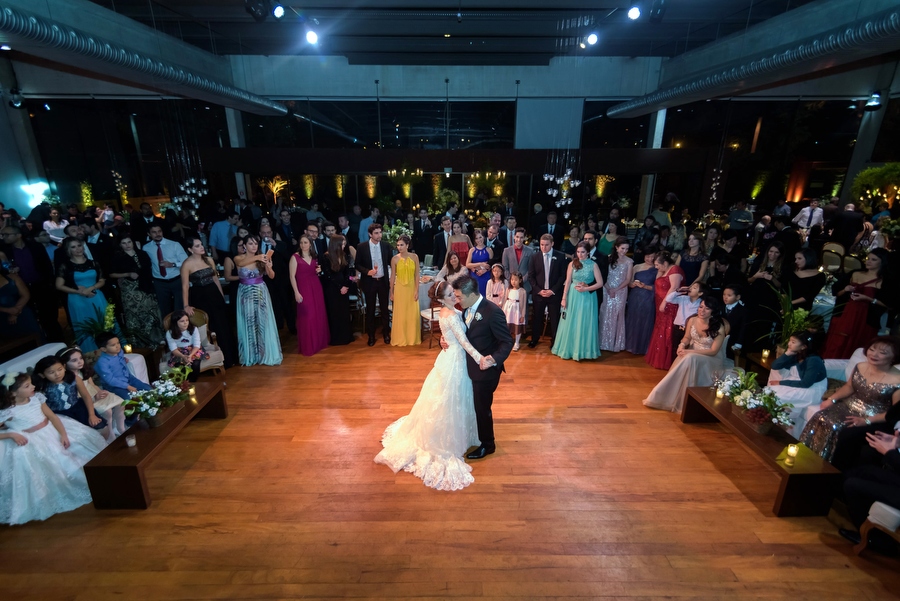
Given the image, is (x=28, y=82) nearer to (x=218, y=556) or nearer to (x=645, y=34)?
(x=218, y=556)

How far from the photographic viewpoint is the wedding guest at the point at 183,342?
4.60m

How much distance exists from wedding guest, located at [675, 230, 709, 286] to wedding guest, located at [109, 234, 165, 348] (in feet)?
22.8

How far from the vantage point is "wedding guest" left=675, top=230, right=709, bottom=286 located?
565 centimetres

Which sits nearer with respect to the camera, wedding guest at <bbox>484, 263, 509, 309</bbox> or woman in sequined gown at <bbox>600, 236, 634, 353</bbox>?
woman in sequined gown at <bbox>600, 236, 634, 353</bbox>

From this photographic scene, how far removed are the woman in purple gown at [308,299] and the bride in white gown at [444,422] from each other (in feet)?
8.70

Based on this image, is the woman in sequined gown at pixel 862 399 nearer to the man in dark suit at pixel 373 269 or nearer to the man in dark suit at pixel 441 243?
the man in dark suit at pixel 373 269

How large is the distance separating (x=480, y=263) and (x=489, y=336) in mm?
2922

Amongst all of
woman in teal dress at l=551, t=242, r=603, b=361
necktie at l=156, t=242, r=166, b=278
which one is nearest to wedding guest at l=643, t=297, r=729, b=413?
woman in teal dress at l=551, t=242, r=603, b=361

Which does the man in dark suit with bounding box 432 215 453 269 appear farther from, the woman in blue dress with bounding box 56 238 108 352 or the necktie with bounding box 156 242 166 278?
the woman in blue dress with bounding box 56 238 108 352

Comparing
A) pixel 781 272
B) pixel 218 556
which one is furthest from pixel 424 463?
pixel 781 272

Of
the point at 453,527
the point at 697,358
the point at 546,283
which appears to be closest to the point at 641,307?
the point at 546,283

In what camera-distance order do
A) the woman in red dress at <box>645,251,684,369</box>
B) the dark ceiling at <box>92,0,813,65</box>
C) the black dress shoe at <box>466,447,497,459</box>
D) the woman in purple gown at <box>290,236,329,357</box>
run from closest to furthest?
the black dress shoe at <box>466,447,497,459</box>, the woman in red dress at <box>645,251,684,369</box>, the woman in purple gown at <box>290,236,329,357</box>, the dark ceiling at <box>92,0,813,65</box>

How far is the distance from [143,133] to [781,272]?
14.0m

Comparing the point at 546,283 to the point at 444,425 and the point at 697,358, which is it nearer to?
the point at 697,358
